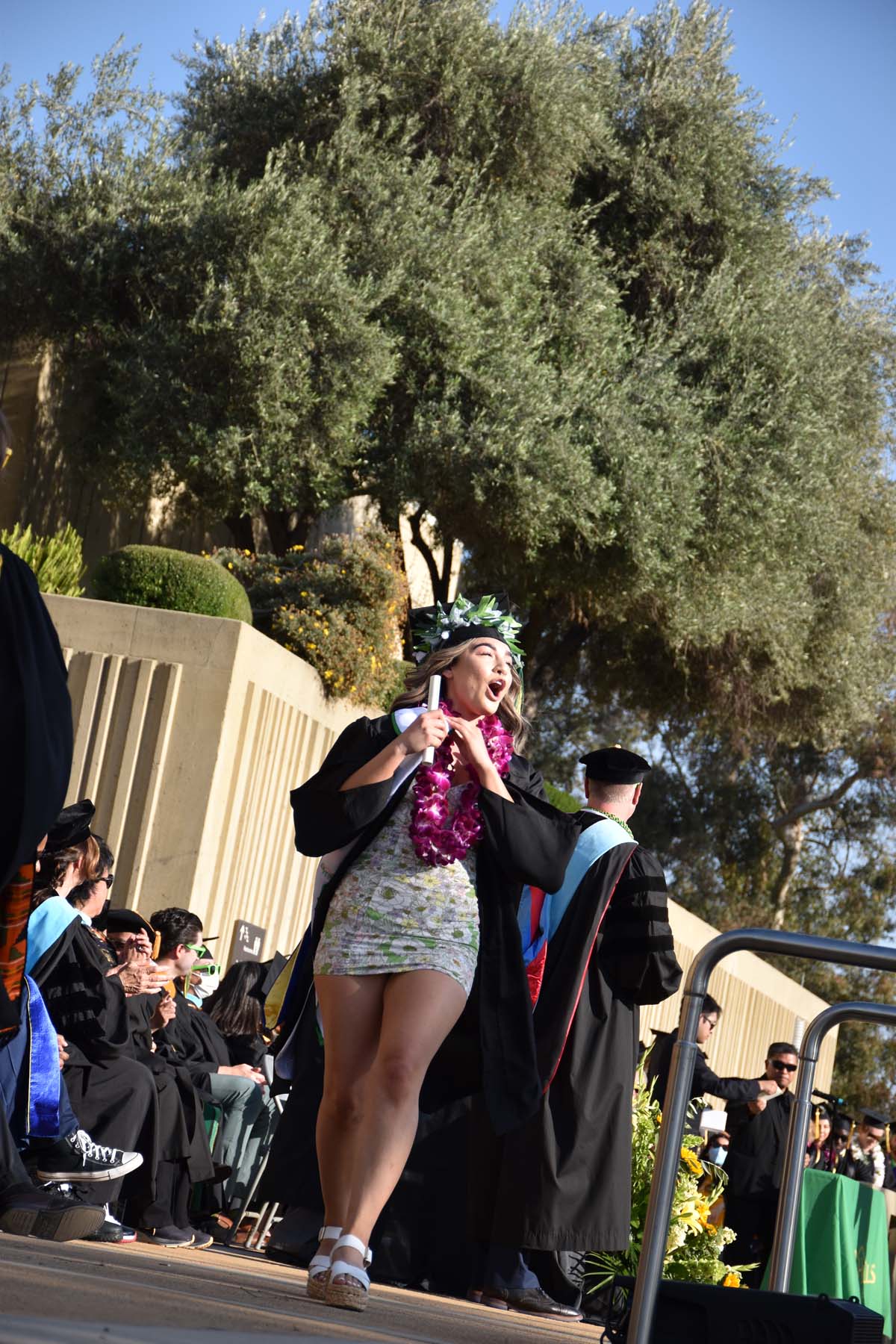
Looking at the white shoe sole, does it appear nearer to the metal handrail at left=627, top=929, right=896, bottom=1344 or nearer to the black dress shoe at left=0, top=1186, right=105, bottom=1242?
the black dress shoe at left=0, top=1186, right=105, bottom=1242

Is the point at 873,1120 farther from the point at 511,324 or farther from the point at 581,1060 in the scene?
the point at 581,1060

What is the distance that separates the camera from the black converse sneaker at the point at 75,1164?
5.34 metres

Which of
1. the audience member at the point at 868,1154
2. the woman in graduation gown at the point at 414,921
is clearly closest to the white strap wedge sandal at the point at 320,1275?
the woman in graduation gown at the point at 414,921

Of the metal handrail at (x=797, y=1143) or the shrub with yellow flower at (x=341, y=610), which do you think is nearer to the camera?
the metal handrail at (x=797, y=1143)

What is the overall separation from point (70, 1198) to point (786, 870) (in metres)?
36.7

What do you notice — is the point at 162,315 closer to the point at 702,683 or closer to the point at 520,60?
the point at 520,60

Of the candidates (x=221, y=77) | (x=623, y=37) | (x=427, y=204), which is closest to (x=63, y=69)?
(x=221, y=77)

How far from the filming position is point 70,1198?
178 inches

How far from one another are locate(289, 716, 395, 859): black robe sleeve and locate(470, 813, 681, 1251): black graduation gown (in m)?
1.31

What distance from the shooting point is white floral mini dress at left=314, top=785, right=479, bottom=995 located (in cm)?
433

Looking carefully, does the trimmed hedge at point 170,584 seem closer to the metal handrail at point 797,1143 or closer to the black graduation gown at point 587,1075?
the black graduation gown at point 587,1075

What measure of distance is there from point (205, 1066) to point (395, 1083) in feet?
13.7

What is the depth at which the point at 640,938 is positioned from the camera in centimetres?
581

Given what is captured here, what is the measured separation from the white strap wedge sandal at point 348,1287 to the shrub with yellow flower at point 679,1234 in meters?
2.27
